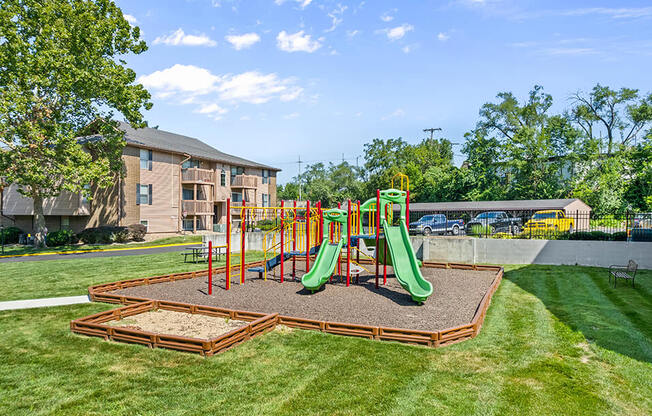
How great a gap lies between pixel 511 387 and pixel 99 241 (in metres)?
32.7

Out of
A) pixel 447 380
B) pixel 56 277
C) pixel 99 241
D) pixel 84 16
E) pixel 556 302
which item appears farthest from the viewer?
pixel 99 241

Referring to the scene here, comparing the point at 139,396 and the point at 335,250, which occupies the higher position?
the point at 335,250

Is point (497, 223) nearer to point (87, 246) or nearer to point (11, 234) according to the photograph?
point (87, 246)

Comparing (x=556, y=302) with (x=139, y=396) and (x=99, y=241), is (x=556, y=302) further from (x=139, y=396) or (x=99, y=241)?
(x=99, y=241)

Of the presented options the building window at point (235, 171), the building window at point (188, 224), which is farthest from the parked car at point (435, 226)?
the building window at point (235, 171)

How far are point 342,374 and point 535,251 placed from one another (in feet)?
56.0

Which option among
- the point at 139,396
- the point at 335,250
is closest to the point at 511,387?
the point at 139,396

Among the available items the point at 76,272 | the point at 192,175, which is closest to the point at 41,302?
the point at 76,272

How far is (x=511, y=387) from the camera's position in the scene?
6160 mm

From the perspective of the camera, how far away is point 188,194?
131 ft

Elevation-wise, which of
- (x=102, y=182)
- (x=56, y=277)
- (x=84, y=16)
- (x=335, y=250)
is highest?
(x=84, y=16)

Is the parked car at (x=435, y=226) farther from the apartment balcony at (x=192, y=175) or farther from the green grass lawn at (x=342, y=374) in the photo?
the green grass lawn at (x=342, y=374)

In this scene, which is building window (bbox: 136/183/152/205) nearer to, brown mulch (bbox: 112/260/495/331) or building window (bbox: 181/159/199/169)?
building window (bbox: 181/159/199/169)

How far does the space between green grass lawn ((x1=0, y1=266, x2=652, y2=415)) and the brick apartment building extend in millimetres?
26057
